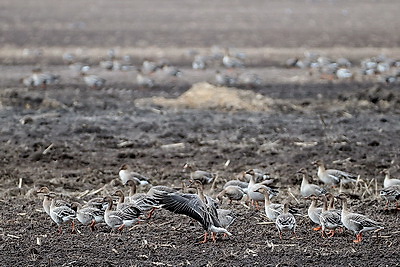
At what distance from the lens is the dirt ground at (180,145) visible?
372 inches

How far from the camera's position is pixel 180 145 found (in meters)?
15.7

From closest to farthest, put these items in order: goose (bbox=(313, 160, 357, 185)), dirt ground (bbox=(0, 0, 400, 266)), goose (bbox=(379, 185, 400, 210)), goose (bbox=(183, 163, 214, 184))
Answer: dirt ground (bbox=(0, 0, 400, 266)) < goose (bbox=(379, 185, 400, 210)) < goose (bbox=(313, 160, 357, 185)) < goose (bbox=(183, 163, 214, 184))

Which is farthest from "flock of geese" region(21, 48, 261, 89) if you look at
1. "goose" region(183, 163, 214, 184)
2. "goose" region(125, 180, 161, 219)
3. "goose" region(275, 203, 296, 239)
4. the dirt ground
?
"goose" region(275, 203, 296, 239)

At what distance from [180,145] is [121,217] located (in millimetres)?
5708

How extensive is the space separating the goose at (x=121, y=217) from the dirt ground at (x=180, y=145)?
16cm

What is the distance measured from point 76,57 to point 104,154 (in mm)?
16574

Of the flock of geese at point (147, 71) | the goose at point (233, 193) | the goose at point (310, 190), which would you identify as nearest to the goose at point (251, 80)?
the flock of geese at point (147, 71)

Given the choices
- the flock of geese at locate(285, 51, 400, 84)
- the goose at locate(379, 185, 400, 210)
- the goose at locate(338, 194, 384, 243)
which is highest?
the goose at locate(338, 194, 384, 243)

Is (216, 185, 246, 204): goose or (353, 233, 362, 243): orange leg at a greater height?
(353, 233, 362, 243): orange leg

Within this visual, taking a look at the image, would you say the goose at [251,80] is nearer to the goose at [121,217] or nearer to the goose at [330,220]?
the goose at [330,220]

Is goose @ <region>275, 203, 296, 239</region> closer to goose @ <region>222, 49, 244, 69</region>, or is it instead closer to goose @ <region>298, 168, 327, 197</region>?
goose @ <region>298, 168, 327, 197</region>

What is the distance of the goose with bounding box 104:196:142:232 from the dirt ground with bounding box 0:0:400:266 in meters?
0.16

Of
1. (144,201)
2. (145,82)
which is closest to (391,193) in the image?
(144,201)

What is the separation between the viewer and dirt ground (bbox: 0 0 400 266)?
9438 millimetres
